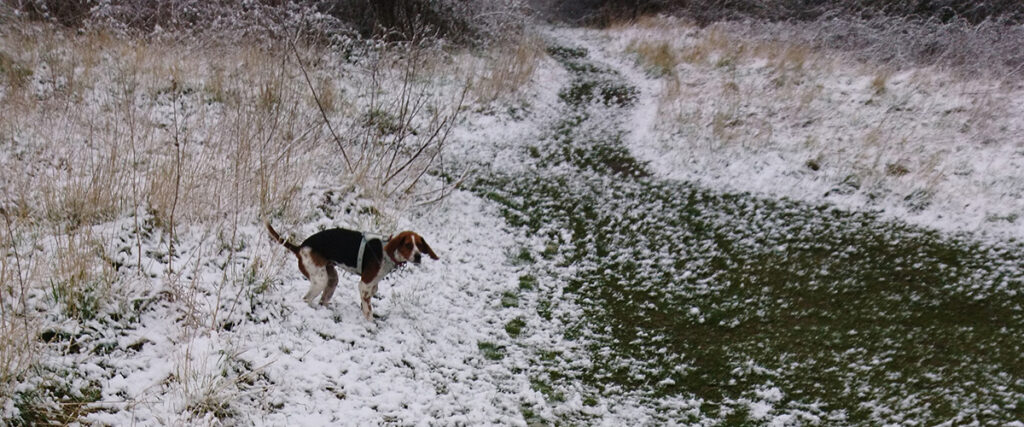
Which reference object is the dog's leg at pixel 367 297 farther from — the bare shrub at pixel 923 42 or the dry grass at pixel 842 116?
the bare shrub at pixel 923 42

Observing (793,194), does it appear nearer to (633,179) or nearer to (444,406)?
(633,179)

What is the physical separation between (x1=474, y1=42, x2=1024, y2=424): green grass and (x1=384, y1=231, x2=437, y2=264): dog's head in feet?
3.83

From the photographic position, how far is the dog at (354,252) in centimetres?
345

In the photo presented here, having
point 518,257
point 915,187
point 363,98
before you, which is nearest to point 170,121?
point 363,98

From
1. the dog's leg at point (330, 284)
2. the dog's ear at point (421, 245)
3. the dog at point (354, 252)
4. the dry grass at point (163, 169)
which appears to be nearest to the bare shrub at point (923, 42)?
the dry grass at point (163, 169)

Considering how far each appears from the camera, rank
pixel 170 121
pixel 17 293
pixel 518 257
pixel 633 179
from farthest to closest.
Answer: pixel 633 179, pixel 170 121, pixel 518 257, pixel 17 293

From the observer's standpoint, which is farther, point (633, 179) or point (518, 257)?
point (633, 179)

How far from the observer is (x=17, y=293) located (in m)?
2.82

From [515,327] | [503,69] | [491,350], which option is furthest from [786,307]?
[503,69]

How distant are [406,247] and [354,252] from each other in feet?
1.08

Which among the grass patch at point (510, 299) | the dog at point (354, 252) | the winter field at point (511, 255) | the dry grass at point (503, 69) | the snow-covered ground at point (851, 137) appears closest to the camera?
the winter field at point (511, 255)

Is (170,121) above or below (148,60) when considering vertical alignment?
below

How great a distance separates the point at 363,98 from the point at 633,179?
4114mm

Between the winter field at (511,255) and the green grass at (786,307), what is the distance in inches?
0.8
